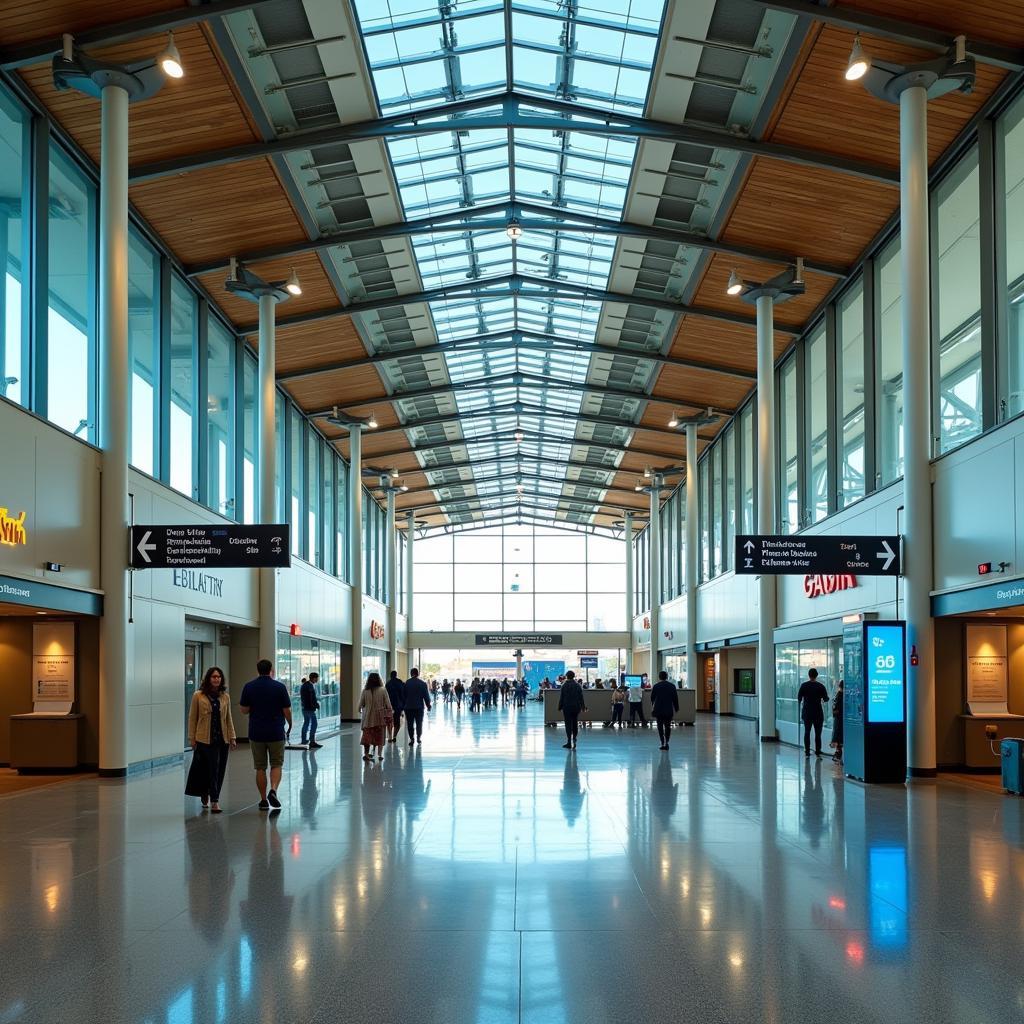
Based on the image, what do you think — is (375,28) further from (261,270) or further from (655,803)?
(655,803)

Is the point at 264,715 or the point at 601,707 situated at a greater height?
the point at 264,715

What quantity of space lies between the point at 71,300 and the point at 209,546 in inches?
160

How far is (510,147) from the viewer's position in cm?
2067

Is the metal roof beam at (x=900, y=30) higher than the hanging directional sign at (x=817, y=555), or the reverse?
the metal roof beam at (x=900, y=30)

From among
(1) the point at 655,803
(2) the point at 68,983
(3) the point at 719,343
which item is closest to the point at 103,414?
(1) the point at 655,803

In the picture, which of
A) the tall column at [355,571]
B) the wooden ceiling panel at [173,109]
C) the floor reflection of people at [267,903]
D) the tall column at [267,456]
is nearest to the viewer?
the floor reflection of people at [267,903]

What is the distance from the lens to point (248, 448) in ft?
86.7

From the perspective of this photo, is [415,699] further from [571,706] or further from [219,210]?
[219,210]

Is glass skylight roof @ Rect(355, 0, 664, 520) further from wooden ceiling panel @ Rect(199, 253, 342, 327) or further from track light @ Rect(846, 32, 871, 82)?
track light @ Rect(846, 32, 871, 82)

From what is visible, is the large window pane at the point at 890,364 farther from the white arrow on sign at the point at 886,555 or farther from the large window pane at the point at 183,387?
the large window pane at the point at 183,387

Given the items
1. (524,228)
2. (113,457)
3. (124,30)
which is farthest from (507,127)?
(113,457)

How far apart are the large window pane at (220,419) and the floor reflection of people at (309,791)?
655 centimetres

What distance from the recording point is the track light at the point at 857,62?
14383mm

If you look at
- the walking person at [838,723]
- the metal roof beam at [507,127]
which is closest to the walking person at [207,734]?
the metal roof beam at [507,127]
